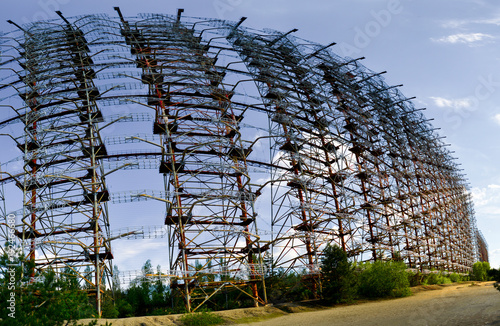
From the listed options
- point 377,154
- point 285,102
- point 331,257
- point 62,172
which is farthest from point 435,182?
point 62,172

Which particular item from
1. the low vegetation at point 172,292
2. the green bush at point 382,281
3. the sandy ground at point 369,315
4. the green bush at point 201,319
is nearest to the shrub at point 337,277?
the low vegetation at point 172,292

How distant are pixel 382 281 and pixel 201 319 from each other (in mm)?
14571

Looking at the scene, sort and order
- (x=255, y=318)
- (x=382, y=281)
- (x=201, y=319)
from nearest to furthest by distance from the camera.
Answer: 1. (x=201, y=319)
2. (x=255, y=318)
3. (x=382, y=281)

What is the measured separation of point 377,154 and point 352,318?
2722 cm

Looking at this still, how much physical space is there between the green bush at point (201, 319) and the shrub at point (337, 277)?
26.0ft

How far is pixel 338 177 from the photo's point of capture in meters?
36.6

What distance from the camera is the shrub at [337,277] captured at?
85.8 ft

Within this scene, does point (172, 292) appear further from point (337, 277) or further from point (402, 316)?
point (402, 316)

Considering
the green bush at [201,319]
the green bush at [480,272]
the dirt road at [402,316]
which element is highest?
the green bush at [201,319]

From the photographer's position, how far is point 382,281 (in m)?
30.0

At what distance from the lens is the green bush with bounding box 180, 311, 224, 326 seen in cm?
2069

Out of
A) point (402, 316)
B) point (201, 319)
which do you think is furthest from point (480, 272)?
point (201, 319)

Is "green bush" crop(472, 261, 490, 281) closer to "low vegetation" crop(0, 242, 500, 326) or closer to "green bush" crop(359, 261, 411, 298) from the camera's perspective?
"low vegetation" crop(0, 242, 500, 326)

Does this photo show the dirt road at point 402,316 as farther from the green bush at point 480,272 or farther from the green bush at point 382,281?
the green bush at point 480,272
